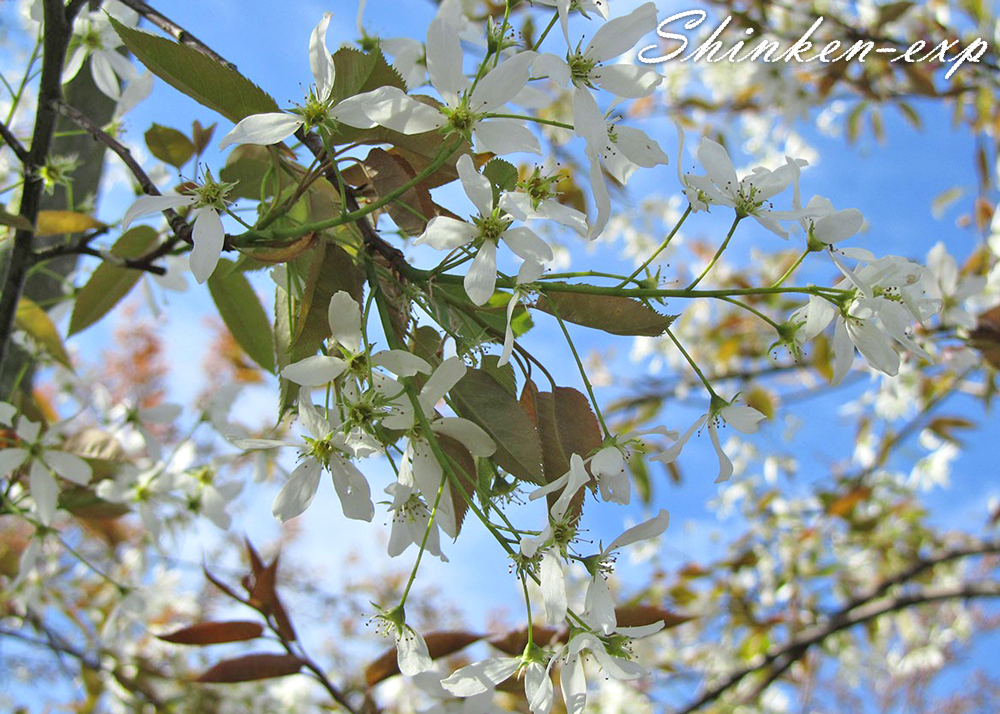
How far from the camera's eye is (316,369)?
20.6 inches

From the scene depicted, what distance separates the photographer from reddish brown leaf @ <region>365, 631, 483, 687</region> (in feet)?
2.74

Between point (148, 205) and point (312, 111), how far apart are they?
123mm

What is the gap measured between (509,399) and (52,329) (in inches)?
27.5

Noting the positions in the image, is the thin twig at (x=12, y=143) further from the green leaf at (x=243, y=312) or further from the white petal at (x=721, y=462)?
the white petal at (x=721, y=462)

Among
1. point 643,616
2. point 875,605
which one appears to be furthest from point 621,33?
point 875,605

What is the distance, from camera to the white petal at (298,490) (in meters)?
0.56

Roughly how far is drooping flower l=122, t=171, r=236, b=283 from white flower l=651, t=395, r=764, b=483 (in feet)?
1.02

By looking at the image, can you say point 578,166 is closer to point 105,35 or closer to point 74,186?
point 74,186

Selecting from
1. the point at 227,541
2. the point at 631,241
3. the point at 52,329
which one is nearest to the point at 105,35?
the point at 52,329

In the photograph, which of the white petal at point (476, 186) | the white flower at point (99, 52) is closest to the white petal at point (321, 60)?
the white petal at point (476, 186)

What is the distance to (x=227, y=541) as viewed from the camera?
4.17 metres

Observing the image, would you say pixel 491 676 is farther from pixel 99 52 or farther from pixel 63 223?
pixel 99 52

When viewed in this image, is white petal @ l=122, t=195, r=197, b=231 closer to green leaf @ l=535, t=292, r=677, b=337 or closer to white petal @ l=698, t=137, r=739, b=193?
green leaf @ l=535, t=292, r=677, b=337

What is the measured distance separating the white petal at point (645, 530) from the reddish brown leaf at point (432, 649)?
35 cm
